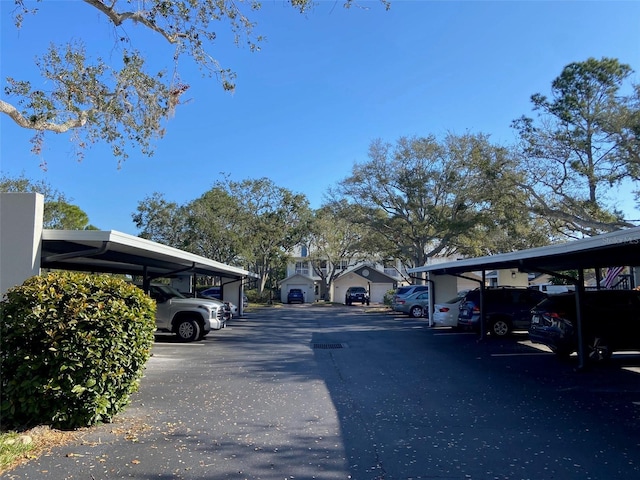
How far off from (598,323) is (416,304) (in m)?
15.6

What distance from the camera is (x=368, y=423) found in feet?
19.7

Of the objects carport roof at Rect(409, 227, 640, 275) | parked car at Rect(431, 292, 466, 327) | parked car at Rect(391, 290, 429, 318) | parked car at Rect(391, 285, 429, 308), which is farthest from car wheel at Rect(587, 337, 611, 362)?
parked car at Rect(391, 285, 429, 308)

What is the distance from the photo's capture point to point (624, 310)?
34.8ft

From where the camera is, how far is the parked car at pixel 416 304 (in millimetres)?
25797

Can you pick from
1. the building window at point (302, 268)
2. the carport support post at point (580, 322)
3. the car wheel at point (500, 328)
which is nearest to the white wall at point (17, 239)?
the carport support post at point (580, 322)

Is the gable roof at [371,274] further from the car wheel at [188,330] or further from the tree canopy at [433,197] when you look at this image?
the car wheel at [188,330]

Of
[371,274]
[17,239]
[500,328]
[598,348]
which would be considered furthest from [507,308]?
[371,274]

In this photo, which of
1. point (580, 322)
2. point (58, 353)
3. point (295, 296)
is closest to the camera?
point (58, 353)

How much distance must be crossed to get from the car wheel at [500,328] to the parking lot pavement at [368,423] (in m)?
4.25

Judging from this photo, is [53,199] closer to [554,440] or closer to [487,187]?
[487,187]

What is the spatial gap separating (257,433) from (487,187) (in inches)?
866

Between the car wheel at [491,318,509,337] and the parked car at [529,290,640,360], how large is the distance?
458cm

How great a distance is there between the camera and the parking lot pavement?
4.54 m

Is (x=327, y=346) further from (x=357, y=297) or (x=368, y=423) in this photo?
(x=357, y=297)
